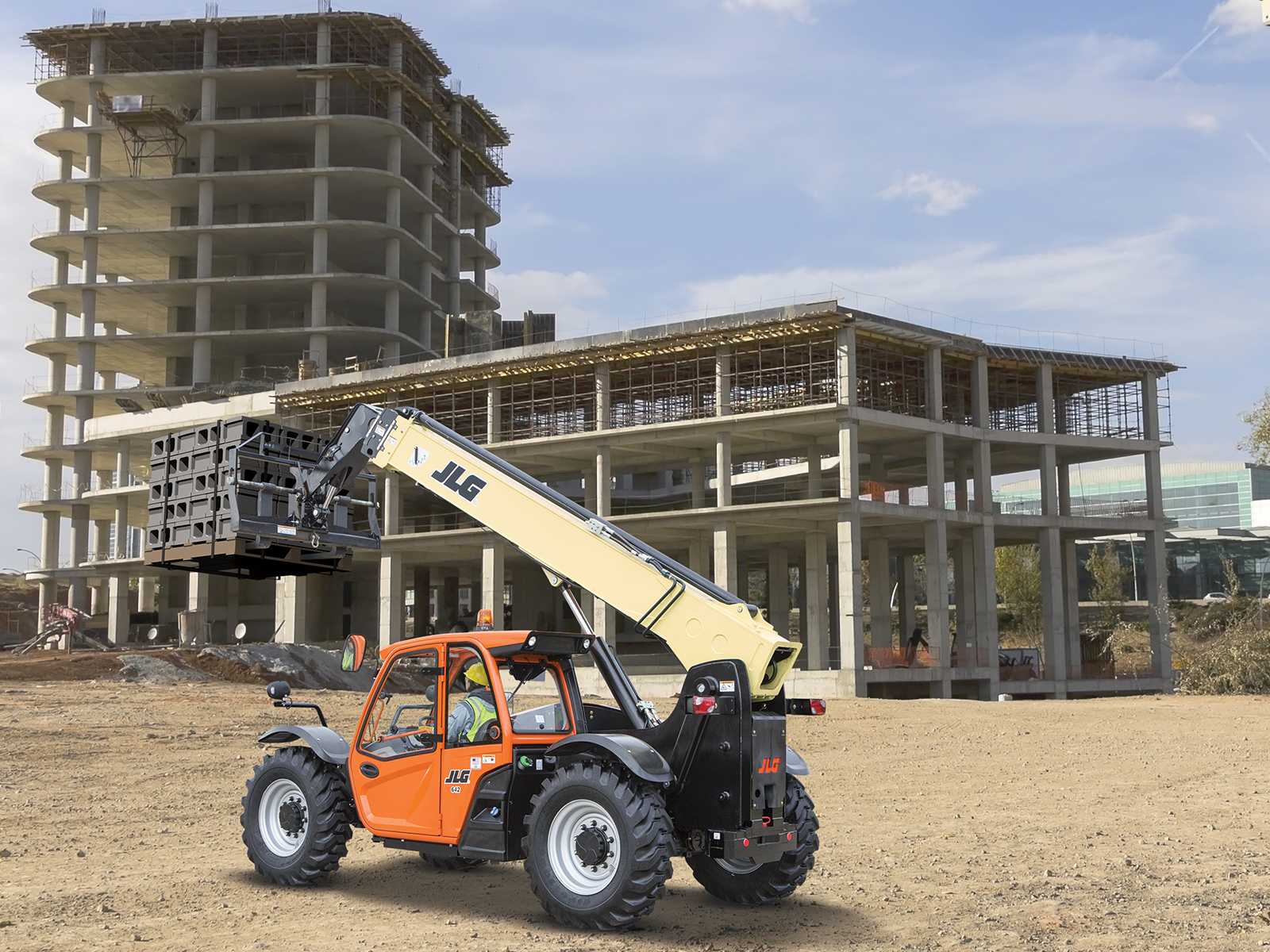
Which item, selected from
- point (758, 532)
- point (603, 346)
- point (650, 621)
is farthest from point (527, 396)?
point (650, 621)

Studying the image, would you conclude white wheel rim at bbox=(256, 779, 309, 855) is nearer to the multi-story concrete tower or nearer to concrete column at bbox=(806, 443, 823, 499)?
concrete column at bbox=(806, 443, 823, 499)

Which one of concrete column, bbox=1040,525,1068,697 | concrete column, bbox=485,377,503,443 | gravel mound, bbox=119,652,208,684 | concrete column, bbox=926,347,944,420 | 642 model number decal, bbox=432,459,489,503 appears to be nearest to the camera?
642 model number decal, bbox=432,459,489,503

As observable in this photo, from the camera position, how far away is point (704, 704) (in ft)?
29.0

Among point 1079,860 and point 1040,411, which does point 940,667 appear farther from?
point 1079,860

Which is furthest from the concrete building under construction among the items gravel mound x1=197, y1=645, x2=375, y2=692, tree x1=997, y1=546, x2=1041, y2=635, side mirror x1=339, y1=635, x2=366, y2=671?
side mirror x1=339, y1=635, x2=366, y2=671

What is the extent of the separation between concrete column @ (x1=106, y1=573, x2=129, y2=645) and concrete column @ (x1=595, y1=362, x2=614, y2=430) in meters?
34.1

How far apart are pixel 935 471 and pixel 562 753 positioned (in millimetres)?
39060

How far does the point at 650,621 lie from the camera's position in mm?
9570

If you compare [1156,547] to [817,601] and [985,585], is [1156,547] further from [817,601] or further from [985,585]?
[817,601]

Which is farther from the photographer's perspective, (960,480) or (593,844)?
(960,480)

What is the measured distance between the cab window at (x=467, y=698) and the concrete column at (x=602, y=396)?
39253mm

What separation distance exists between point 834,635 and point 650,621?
65.6 meters

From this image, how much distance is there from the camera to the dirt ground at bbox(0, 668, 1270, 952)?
8898mm

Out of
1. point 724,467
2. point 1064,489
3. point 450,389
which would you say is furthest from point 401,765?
point 1064,489
